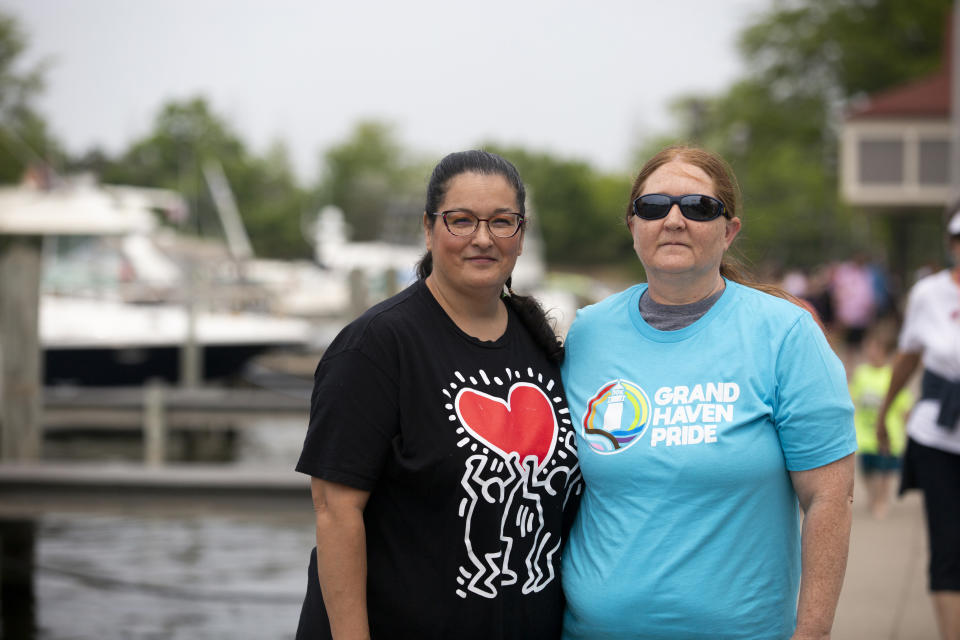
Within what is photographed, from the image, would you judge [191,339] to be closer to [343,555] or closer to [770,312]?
[343,555]

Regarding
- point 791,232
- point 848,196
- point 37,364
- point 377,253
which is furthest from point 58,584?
point 791,232

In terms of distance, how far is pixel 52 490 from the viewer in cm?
707

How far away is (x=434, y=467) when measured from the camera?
2.68 meters

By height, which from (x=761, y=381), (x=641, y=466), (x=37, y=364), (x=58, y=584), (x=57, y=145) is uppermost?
(x=57, y=145)

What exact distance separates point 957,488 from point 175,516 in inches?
179

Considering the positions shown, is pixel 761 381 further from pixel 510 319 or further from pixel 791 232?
pixel 791 232

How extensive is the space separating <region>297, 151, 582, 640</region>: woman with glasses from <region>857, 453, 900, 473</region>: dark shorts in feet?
21.7

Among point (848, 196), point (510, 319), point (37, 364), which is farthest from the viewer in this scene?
point (848, 196)

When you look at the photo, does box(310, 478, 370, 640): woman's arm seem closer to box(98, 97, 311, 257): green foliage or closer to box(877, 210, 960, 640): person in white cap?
box(877, 210, 960, 640): person in white cap

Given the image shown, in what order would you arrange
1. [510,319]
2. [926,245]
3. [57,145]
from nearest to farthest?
[510,319]
[926,245]
[57,145]

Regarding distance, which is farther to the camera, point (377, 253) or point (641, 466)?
point (377, 253)

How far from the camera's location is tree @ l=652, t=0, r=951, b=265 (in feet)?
151

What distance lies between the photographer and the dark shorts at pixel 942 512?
4.77 meters

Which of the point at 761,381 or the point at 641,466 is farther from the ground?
the point at 761,381
